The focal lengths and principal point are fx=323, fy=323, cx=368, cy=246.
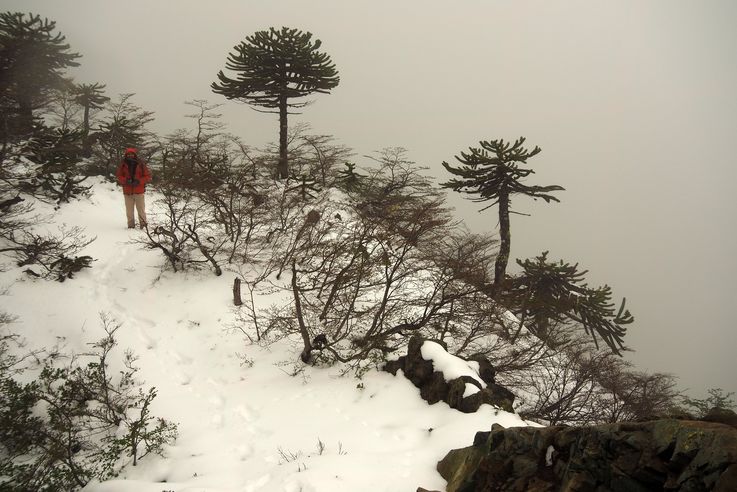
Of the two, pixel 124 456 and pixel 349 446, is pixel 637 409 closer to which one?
pixel 349 446

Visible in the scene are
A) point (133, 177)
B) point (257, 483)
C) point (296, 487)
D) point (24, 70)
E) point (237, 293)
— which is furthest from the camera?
point (24, 70)

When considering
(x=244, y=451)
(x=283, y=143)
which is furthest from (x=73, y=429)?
(x=283, y=143)

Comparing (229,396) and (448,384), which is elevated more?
(448,384)

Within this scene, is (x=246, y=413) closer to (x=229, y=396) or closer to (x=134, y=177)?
(x=229, y=396)

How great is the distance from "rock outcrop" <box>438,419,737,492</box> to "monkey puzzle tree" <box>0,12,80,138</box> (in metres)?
14.1

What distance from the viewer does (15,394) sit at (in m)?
6.10

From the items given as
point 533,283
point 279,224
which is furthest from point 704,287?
point 279,224

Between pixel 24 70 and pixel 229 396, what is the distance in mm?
16349

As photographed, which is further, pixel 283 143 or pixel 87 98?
pixel 87 98

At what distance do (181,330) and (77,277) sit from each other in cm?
369

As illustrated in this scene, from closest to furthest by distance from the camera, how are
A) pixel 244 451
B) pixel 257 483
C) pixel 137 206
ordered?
pixel 257 483 → pixel 244 451 → pixel 137 206

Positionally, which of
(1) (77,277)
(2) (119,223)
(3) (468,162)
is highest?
(3) (468,162)

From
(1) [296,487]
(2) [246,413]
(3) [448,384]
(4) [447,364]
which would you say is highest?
(4) [447,364]

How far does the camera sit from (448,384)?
6594 mm
